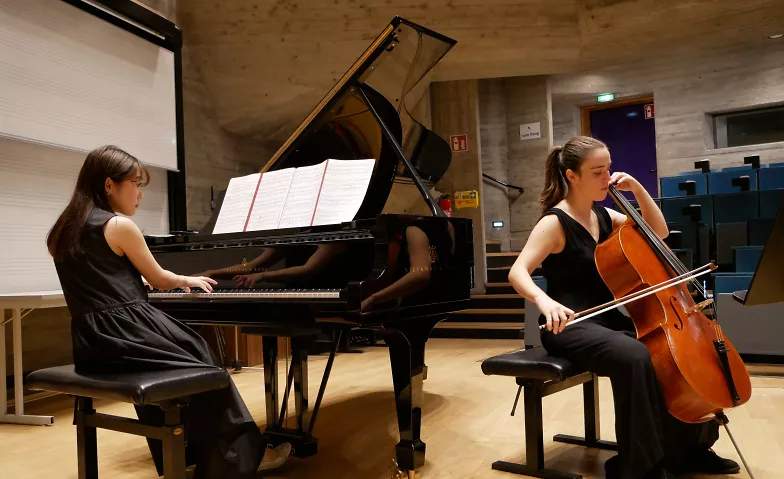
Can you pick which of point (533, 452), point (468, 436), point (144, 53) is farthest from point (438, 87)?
point (533, 452)

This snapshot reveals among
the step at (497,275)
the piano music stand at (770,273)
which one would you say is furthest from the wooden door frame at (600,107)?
the piano music stand at (770,273)

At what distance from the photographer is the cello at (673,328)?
74.6 inches

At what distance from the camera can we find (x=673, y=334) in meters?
1.95

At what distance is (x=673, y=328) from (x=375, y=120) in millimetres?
1840

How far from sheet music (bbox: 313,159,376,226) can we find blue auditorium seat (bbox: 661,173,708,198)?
229 inches

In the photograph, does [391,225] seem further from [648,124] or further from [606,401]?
[648,124]

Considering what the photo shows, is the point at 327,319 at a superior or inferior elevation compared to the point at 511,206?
inferior

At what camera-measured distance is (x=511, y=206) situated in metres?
10.3

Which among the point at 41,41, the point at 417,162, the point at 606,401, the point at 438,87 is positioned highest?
the point at 438,87

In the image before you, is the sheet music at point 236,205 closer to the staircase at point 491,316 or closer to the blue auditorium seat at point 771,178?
the staircase at point 491,316

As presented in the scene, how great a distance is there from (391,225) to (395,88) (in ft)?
4.80

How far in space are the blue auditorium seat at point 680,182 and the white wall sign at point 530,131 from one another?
266cm

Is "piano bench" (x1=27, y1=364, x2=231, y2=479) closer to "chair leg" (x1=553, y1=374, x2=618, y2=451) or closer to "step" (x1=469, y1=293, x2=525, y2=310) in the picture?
"chair leg" (x1=553, y1=374, x2=618, y2=451)

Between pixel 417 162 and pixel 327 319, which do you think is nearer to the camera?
pixel 327 319
